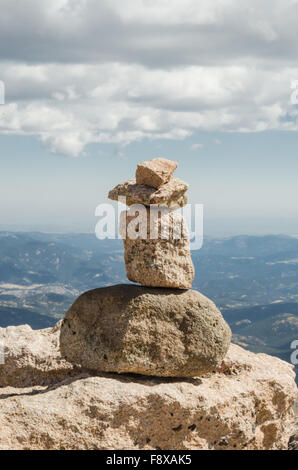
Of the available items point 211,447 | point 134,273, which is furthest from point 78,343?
point 211,447

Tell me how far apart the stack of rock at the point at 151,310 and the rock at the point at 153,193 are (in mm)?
36

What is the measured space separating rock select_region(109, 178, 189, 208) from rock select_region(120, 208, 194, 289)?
0.43 meters

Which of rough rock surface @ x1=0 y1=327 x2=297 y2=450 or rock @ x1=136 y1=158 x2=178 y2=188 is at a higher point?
rock @ x1=136 y1=158 x2=178 y2=188

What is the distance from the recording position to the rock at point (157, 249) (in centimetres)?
1692

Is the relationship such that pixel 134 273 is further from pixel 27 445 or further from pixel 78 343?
pixel 27 445

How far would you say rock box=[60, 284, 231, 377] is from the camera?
53.0 feet

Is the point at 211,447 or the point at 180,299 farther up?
the point at 180,299

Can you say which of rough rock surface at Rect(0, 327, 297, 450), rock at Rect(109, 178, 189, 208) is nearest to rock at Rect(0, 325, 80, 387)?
rough rock surface at Rect(0, 327, 297, 450)

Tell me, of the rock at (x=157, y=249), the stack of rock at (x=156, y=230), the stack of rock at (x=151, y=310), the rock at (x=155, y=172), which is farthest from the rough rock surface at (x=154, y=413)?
the rock at (x=155, y=172)

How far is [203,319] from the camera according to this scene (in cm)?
1683

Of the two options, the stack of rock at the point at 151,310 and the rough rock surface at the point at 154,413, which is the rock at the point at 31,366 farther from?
the stack of rock at the point at 151,310

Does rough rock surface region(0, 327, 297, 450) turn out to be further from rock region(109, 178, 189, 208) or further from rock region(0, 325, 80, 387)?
rock region(109, 178, 189, 208)

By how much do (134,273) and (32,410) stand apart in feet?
19.3

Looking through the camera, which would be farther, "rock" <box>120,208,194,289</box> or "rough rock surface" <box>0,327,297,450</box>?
"rock" <box>120,208,194,289</box>
